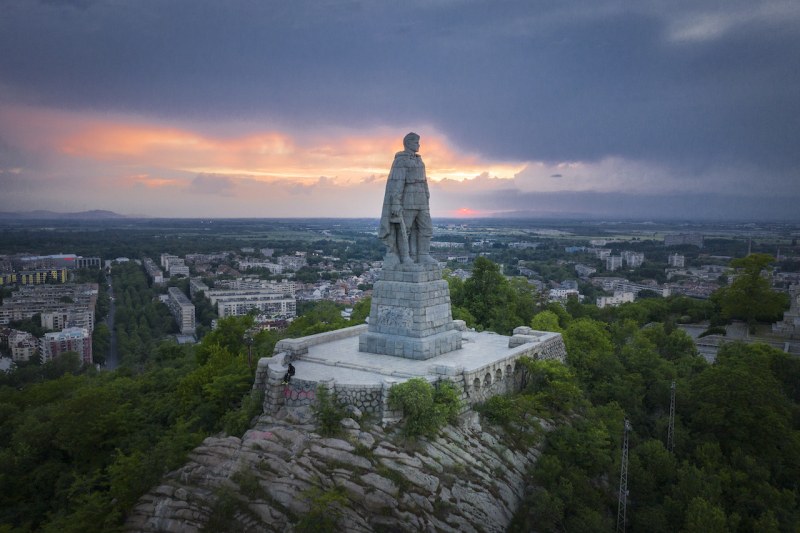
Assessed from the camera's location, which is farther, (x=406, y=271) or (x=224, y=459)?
(x=406, y=271)

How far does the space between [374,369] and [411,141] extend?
8224mm

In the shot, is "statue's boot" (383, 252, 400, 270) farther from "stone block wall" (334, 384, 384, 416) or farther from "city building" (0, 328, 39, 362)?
"city building" (0, 328, 39, 362)

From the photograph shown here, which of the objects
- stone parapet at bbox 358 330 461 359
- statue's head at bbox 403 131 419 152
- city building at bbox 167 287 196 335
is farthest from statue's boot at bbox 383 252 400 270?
city building at bbox 167 287 196 335

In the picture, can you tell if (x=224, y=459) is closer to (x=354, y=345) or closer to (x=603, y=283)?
(x=354, y=345)

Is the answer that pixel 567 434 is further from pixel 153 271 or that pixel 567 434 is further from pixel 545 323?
pixel 153 271

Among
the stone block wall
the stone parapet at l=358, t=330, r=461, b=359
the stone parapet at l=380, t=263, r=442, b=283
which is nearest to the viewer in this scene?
the stone block wall

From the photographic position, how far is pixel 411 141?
19344mm

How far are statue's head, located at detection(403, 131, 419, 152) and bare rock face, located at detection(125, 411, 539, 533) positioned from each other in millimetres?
9924

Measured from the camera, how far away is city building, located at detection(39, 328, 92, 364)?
4181 cm

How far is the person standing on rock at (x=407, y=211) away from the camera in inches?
761

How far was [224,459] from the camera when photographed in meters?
14.5

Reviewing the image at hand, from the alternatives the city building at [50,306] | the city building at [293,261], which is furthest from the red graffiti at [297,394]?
the city building at [293,261]

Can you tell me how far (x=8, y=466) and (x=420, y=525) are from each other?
1419 cm

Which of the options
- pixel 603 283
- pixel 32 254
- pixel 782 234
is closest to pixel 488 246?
pixel 603 283
